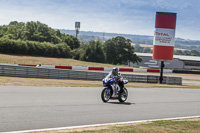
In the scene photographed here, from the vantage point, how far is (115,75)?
539 inches

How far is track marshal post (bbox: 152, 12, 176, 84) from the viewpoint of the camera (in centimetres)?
3275

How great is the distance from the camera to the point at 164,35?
3325 cm

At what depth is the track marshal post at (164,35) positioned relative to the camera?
1289 inches

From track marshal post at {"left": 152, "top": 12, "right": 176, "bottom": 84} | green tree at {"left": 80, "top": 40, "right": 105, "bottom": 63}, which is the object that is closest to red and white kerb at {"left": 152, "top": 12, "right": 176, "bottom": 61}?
track marshal post at {"left": 152, "top": 12, "right": 176, "bottom": 84}

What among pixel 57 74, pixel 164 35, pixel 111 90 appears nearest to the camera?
pixel 111 90

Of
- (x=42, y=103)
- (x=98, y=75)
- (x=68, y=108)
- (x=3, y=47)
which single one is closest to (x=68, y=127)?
(x=68, y=108)

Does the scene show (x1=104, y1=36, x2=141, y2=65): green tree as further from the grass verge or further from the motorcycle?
the grass verge

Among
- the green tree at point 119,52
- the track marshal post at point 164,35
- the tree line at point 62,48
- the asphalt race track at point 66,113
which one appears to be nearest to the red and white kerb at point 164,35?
the track marshal post at point 164,35

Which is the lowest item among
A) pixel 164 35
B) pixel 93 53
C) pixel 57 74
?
pixel 57 74

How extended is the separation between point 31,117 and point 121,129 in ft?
8.88

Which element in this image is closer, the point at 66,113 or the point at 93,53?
the point at 66,113

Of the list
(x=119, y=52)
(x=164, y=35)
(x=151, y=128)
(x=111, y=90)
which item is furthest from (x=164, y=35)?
(x=119, y=52)

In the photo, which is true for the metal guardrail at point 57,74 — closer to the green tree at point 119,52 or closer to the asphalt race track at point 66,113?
the asphalt race track at point 66,113

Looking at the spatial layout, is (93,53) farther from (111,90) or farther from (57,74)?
(111,90)
